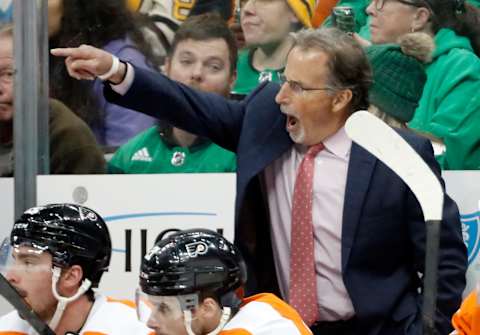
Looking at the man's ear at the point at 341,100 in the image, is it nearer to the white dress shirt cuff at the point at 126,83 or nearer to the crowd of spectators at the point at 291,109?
the crowd of spectators at the point at 291,109

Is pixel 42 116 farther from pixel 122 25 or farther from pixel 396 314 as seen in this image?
pixel 396 314

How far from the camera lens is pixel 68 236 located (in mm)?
2965

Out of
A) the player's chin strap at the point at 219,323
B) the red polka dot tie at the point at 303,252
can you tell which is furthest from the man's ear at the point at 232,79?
the player's chin strap at the point at 219,323

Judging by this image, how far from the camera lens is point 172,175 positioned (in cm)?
396

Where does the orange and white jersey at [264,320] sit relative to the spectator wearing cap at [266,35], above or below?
below

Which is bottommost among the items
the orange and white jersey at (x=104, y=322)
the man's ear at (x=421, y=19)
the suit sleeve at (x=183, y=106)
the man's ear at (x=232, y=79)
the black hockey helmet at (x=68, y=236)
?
the orange and white jersey at (x=104, y=322)

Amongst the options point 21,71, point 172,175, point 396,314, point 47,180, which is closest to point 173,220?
point 172,175

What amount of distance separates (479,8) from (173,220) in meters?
1.22

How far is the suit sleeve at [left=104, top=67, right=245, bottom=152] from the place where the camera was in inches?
124

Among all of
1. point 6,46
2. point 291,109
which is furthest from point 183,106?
point 6,46

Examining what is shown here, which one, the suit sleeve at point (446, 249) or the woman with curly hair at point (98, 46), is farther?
the woman with curly hair at point (98, 46)

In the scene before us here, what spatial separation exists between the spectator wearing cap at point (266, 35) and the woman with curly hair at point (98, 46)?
1.19 ft

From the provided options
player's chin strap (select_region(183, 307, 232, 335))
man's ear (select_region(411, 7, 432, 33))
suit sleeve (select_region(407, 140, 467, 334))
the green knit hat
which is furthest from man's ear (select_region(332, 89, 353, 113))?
player's chin strap (select_region(183, 307, 232, 335))

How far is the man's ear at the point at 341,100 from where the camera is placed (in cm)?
326
